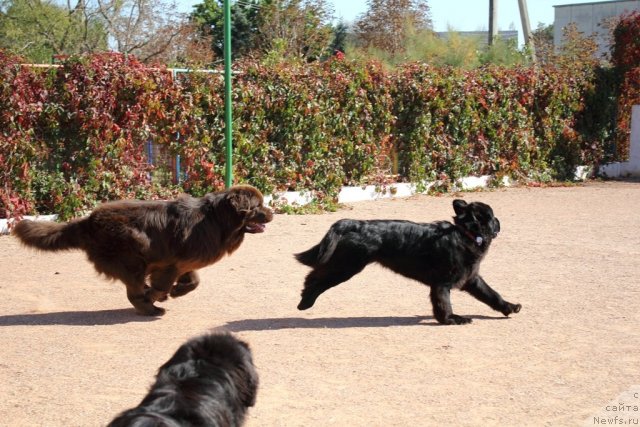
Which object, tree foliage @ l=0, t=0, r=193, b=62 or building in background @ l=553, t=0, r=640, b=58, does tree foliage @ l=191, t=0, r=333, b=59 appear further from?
building in background @ l=553, t=0, r=640, b=58

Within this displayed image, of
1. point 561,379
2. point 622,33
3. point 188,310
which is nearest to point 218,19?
point 622,33

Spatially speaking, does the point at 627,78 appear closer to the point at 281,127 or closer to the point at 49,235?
the point at 281,127

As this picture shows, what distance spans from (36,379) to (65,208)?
7135 millimetres

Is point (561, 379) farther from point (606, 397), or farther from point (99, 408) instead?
point (99, 408)

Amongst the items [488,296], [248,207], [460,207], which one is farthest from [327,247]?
[488,296]

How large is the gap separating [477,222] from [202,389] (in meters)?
4.52

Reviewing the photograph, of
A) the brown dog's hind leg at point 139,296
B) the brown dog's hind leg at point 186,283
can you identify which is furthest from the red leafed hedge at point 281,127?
the brown dog's hind leg at point 139,296

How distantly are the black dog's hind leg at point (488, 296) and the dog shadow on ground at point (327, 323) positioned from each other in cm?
12

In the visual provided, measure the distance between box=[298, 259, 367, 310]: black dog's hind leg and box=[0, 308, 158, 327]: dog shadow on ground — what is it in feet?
4.47

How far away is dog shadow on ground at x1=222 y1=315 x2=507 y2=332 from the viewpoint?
7516mm

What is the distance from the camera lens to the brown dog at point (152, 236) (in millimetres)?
7770

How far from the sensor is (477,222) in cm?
772

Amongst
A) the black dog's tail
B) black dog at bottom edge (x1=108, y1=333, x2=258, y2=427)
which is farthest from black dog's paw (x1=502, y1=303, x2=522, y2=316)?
black dog at bottom edge (x1=108, y1=333, x2=258, y2=427)

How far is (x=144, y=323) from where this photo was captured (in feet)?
25.4
